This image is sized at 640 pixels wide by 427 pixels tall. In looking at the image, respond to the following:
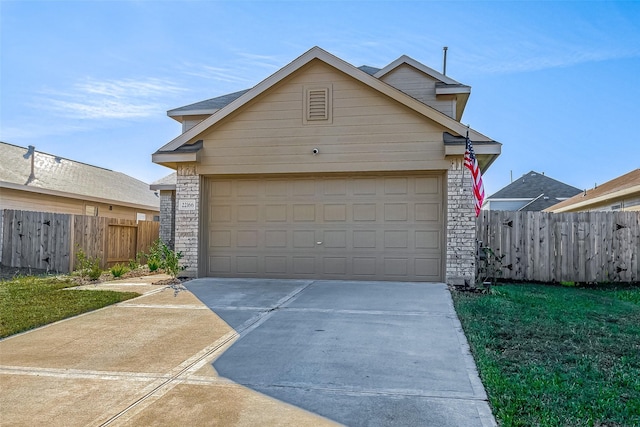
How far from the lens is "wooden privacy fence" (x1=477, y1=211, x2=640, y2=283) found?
35.7 ft

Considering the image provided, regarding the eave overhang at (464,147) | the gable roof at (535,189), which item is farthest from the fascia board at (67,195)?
the gable roof at (535,189)

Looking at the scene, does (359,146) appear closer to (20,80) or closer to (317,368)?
(317,368)

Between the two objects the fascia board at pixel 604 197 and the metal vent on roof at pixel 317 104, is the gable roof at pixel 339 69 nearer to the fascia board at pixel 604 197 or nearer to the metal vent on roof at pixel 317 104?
the metal vent on roof at pixel 317 104

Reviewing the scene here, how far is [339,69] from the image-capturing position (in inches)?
400

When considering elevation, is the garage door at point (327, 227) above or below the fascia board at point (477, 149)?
below

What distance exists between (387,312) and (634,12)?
891cm

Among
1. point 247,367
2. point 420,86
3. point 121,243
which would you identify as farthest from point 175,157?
point 420,86

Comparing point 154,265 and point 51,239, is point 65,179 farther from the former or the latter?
point 154,265

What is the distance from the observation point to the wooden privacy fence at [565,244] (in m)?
10.9

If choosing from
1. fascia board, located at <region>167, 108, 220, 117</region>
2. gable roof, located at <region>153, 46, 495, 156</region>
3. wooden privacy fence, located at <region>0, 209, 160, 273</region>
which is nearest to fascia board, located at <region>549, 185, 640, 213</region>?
gable roof, located at <region>153, 46, 495, 156</region>

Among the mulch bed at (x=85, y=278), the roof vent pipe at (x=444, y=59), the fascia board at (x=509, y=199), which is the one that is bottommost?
the mulch bed at (x=85, y=278)

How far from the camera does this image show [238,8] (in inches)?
390

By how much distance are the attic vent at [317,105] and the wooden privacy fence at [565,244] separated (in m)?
4.50

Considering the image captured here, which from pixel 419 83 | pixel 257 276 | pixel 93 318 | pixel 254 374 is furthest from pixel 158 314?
pixel 419 83
